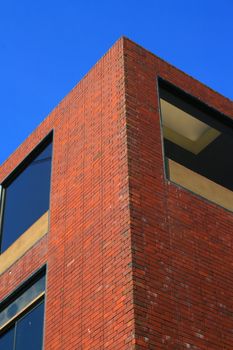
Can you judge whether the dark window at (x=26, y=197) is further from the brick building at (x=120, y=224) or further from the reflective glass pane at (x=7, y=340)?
the reflective glass pane at (x=7, y=340)

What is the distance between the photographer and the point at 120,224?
9.67 meters

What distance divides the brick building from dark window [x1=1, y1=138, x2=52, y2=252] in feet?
0.12

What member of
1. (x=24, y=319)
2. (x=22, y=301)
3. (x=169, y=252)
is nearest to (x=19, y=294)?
(x=22, y=301)

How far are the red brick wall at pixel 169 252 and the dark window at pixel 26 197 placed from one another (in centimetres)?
276

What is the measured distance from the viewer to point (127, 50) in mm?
12297

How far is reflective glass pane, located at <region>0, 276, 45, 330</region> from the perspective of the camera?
37.6 ft

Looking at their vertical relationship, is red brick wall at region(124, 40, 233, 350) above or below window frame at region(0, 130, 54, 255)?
below

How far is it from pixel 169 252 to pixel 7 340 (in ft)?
13.1

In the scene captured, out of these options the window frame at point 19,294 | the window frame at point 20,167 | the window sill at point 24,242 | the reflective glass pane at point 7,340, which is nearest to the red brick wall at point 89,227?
the window frame at point 19,294

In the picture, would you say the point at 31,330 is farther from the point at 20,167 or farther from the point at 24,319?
the point at 20,167

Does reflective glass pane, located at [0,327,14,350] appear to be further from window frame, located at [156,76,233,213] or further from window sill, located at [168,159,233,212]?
window frame, located at [156,76,233,213]

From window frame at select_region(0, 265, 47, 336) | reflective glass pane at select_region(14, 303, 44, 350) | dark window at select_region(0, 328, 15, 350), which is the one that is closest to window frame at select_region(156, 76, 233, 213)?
window frame at select_region(0, 265, 47, 336)

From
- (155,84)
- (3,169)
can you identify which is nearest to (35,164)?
(3,169)

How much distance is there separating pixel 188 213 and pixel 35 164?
4.77 metres
